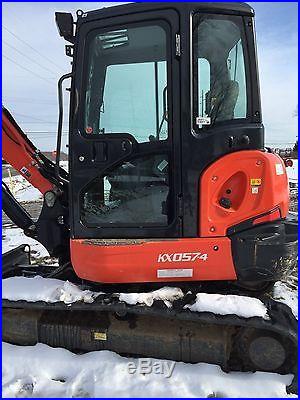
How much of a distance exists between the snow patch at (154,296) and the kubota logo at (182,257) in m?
0.26

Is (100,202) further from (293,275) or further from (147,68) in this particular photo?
(293,275)

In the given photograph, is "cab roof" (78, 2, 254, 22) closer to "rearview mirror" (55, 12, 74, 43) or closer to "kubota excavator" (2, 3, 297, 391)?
"kubota excavator" (2, 3, 297, 391)

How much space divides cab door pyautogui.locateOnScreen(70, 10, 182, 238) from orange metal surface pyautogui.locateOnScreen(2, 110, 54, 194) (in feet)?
2.44

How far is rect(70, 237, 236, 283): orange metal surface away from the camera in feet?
9.91

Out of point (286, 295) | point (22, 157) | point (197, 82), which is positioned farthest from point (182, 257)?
point (286, 295)

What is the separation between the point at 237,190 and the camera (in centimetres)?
303

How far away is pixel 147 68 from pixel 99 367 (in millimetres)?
2418

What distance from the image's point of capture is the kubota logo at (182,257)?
119 inches

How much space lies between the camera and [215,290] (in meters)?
3.40

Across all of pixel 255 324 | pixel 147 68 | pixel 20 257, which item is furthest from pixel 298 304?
pixel 20 257

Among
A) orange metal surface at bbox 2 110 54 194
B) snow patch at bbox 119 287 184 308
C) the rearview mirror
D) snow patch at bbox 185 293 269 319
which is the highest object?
the rearview mirror

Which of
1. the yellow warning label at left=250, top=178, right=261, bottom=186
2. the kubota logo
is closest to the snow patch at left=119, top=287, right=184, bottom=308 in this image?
the kubota logo

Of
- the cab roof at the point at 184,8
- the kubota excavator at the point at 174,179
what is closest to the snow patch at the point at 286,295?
the kubota excavator at the point at 174,179

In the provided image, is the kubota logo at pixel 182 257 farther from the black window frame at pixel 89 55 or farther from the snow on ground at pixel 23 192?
the snow on ground at pixel 23 192
